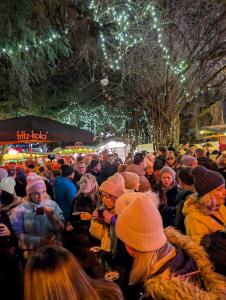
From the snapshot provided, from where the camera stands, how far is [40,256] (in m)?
1.78

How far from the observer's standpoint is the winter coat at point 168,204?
4.70m

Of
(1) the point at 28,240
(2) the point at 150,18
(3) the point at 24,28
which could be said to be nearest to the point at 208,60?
(2) the point at 150,18

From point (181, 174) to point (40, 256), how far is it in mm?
3386

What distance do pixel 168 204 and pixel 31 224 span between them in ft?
6.69

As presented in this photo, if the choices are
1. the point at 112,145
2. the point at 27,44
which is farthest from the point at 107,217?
the point at 112,145

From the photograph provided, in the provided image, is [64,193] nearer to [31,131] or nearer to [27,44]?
[31,131]

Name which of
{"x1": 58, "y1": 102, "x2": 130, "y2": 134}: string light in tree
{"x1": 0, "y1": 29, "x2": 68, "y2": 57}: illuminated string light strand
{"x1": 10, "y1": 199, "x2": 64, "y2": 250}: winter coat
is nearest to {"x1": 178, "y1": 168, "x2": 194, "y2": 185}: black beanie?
{"x1": 10, "y1": 199, "x2": 64, "y2": 250}: winter coat

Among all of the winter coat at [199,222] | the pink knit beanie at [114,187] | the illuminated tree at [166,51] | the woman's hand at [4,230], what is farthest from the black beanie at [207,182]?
the illuminated tree at [166,51]

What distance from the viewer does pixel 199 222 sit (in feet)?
10.4

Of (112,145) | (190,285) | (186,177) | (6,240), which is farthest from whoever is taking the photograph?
(112,145)

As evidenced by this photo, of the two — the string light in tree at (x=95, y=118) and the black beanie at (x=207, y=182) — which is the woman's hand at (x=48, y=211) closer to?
the black beanie at (x=207, y=182)

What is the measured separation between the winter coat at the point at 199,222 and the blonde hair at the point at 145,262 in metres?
0.82

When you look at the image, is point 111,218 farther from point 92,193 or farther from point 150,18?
point 150,18

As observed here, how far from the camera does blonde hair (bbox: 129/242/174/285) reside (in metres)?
2.19
